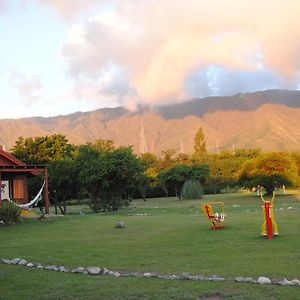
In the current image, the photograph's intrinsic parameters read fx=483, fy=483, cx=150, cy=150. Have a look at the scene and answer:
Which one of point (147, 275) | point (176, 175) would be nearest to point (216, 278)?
point (147, 275)

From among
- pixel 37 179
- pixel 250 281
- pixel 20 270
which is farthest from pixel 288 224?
pixel 37 179

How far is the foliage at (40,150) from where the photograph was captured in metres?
50.6

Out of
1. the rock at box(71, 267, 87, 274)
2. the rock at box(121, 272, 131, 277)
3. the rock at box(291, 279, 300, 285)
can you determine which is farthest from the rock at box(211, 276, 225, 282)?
the rock at box(71, 267, 87, 274)

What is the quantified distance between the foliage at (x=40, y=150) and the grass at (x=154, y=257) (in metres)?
32.7

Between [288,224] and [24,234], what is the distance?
934 centimetres

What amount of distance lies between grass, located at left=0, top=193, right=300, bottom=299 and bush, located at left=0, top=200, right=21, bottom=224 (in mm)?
2790

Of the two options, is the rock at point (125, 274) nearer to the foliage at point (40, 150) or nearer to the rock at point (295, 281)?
the rock at point (295, 281)

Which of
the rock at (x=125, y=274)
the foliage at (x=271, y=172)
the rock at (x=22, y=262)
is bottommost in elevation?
the rock at (x=125, y=274)

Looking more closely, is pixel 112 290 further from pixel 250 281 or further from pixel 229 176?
pixel 229 176

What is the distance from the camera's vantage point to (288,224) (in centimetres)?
1537

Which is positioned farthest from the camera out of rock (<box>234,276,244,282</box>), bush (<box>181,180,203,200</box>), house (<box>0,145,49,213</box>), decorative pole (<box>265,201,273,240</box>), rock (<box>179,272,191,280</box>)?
bush (<box>181,180,203,200</box>)

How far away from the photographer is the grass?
25.9 ft

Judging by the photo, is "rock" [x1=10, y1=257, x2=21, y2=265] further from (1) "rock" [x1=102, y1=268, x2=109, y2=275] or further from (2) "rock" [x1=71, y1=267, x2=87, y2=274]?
(1) "rock" [x1=102, y1=268, x2=109, y2=275]

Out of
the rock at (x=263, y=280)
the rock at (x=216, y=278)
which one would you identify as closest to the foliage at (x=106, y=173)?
the rock at (x=216, y=278)
